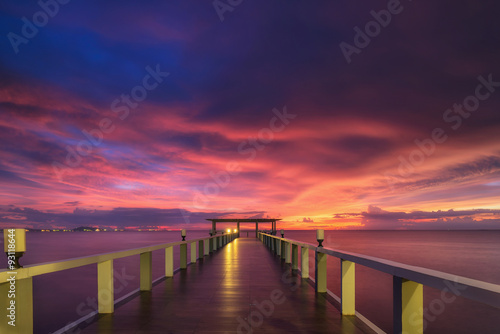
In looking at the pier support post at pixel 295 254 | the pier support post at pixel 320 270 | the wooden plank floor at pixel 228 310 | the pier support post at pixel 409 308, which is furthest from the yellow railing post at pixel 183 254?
the pier support post at pixel 409 308

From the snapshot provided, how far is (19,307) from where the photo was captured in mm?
3441

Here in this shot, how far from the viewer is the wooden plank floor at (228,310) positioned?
4.77 meters

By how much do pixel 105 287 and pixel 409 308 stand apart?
4245 mm

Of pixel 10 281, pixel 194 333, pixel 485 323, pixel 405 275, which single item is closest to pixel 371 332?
pixel 405 275

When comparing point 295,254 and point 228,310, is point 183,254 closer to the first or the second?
point 295,254

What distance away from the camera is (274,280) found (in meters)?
8.87

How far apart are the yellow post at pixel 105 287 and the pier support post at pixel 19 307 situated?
1.80m

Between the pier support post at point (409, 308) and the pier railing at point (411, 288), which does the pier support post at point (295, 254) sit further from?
the pier support post at point (409, 308)

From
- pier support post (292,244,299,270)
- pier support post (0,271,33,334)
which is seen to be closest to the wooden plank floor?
pier support post (0,271,33,334)

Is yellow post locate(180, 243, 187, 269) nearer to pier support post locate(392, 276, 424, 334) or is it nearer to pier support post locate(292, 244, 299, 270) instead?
pier support post locate(292, 244, 299, 270)

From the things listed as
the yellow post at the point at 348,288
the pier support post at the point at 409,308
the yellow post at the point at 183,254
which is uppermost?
the pier support post at the point at 409,308

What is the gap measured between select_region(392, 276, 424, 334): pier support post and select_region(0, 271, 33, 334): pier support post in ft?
11.9

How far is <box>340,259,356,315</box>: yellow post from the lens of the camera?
530 cm

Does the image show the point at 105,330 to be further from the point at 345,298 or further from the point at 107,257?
the point at 345,298
